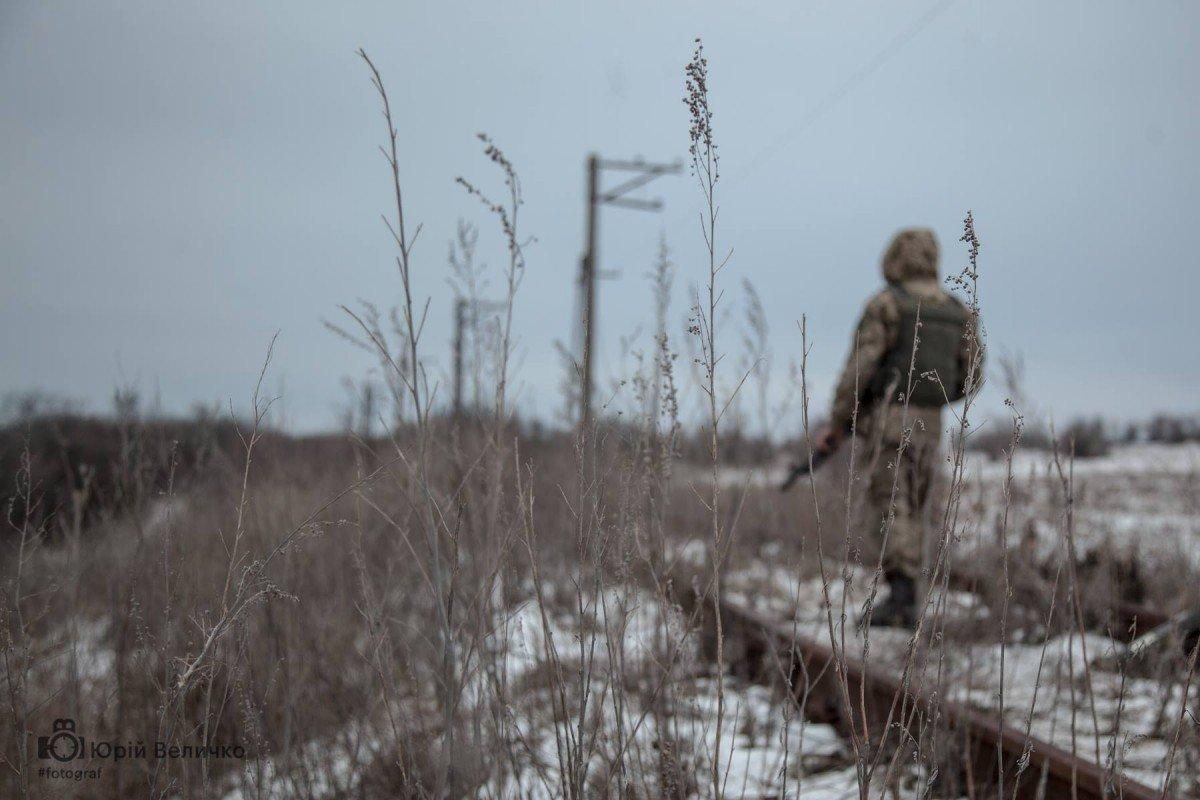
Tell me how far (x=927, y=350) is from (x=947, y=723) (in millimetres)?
2719

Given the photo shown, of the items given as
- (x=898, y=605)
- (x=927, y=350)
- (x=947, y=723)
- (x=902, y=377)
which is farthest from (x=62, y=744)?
(x=927, y=350)

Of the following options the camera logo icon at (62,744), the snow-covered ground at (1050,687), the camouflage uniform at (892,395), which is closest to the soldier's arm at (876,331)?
the camouflage uniform at (892,395)

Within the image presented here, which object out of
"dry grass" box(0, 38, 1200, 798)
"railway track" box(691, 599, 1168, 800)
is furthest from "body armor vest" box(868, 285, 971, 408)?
"railway track" box(691, 599, 1168, 800)

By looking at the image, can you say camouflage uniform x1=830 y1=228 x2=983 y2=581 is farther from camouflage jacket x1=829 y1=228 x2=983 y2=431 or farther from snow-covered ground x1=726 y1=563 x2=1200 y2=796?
snow-covered ground x1=726 y1=563 x2=1200 y2=796

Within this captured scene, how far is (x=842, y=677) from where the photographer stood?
1325 mm

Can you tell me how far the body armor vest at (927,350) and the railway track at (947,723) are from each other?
1.53m

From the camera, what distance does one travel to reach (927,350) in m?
4.52

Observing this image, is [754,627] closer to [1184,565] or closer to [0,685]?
[1184,565]

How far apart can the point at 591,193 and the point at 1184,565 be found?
41.9 ft

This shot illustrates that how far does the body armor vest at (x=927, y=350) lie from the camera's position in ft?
14.6

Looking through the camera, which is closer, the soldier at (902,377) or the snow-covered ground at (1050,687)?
the snow-covered ground at (1050,687)

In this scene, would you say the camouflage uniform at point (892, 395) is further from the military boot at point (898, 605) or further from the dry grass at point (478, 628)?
the dry grass at point (478, 628)

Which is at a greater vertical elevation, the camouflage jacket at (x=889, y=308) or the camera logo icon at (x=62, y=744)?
the camouflage jacket at (x=889, y=308)

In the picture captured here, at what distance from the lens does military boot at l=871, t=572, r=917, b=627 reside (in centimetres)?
452
